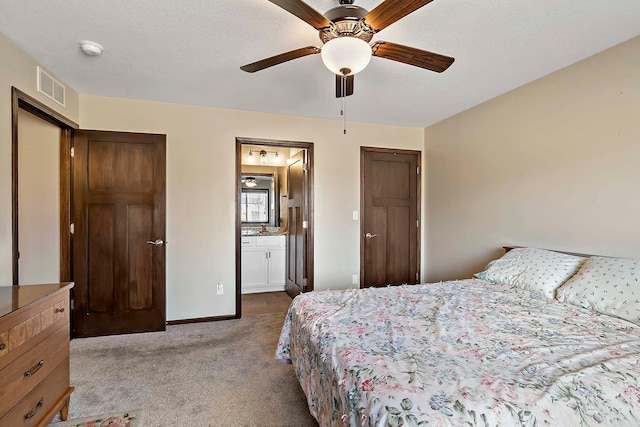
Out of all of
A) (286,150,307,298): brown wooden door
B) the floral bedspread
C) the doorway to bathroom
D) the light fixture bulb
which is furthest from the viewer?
(286,150,307,298): brown wooden door

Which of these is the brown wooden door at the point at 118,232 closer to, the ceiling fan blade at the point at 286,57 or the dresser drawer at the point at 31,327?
the dresser drawer at the point at 31,327

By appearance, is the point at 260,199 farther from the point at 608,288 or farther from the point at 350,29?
the point at 608,288

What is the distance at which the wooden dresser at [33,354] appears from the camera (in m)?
1.38

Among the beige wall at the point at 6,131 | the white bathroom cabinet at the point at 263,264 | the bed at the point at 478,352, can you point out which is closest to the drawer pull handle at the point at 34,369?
the beige wall at the point at 6,131

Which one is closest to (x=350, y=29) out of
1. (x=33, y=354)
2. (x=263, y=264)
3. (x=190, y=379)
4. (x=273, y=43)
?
(x=273, y=43)

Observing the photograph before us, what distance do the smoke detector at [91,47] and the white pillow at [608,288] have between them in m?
3.59

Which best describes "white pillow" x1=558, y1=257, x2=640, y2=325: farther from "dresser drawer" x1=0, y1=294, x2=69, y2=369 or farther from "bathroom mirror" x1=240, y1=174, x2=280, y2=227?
"bathroom mirror" x1=240, y1=174, x2=280, y2=227

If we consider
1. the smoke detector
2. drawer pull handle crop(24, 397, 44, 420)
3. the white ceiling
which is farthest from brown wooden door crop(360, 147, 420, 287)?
drawer pull handle crop(24, 397, 44, 420)

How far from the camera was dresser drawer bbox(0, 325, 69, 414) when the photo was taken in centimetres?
137

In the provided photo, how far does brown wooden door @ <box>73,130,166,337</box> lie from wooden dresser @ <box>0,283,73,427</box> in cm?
141

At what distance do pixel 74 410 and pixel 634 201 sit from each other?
3863 mm

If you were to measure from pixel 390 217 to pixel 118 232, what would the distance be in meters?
3.19

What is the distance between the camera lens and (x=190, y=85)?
295cm

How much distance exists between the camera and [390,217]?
434cm
